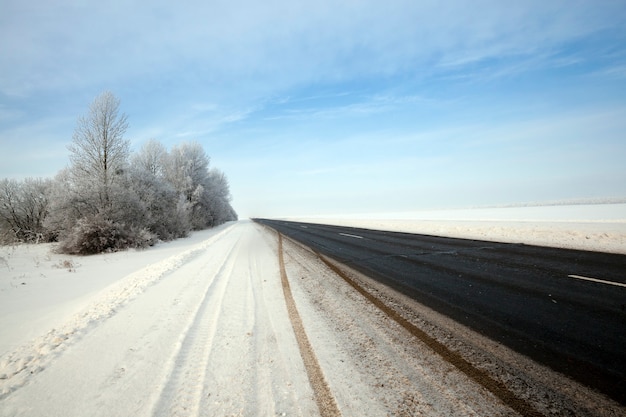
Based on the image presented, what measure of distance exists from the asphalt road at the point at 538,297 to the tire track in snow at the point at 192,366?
3451 mm

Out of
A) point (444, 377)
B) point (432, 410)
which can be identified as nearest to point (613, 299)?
point (444, 377)

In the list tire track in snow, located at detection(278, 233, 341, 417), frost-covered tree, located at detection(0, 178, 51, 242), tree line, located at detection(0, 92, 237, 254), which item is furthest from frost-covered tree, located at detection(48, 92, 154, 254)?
tire track in snow, located at detection(278, 233, 341, 417)

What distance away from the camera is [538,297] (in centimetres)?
475

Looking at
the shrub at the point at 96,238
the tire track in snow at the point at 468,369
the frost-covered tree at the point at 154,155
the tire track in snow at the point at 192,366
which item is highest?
the frost-covered tree at the point at 154,155

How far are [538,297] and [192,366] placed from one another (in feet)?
18.1

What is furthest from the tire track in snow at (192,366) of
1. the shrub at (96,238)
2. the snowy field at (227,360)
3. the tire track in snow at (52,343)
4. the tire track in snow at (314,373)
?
the shrub at (96,238)

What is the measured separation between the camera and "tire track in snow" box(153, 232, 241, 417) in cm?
245

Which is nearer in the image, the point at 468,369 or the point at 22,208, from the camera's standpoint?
the point at 468,369

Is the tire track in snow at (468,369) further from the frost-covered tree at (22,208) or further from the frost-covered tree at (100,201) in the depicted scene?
the frost-covered tree at (22,208)

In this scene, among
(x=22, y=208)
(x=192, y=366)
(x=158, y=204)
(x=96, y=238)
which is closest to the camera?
(x=192, y=366)

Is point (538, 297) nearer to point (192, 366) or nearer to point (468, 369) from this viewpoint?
point (468, 369)

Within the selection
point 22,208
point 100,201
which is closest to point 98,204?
point 100,201

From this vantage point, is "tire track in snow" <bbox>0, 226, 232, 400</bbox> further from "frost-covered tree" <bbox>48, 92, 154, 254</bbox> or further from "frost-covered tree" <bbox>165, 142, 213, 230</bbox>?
"frost-covered tree" <bbox>165, 142, 213, 230</bbox>

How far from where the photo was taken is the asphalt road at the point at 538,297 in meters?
2.88
